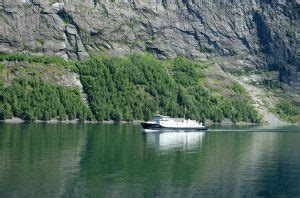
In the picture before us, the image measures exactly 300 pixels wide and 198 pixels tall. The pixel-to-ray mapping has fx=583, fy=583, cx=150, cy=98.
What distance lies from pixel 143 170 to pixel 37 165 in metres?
20.8

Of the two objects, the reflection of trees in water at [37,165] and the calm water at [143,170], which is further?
the calm water at [143,170]

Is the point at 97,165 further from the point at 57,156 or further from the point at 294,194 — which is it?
the point at 294,194

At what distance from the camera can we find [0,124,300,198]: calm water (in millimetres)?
90500

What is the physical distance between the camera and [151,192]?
8981cm

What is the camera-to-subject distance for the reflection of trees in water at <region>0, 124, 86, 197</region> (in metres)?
88.4

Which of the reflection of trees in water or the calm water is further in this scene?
the calm water

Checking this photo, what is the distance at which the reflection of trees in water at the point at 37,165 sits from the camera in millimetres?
88375

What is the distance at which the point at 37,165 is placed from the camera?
11350cm

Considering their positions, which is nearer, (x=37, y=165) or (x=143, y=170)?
(x=143, y=170)

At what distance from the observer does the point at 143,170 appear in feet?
366

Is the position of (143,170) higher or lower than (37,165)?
lower

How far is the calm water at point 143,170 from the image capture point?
90.5m

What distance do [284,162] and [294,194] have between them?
38428 mm

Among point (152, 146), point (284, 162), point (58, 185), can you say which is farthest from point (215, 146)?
point (58, 185)
